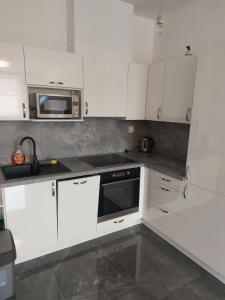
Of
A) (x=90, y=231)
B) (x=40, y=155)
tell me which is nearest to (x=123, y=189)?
(x=90, y=231)

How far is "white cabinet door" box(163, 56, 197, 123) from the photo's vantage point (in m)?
2.28

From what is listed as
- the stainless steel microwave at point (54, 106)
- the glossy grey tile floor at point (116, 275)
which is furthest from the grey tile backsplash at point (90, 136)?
the glossy grey tile floor at point (116, 275)

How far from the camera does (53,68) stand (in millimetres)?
2170

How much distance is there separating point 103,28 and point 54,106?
1126 millimetres

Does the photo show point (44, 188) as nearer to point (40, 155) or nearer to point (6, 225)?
point (6, 225)

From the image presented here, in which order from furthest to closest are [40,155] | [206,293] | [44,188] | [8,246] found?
1. [40,155]
2. [44,188]
3. [206,293]
4. [8,246]

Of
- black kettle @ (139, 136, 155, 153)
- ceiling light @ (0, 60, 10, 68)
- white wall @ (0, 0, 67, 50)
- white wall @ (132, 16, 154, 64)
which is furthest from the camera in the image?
black kettle @ (139, 136, 155, 153)

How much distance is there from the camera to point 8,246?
1.70 meters

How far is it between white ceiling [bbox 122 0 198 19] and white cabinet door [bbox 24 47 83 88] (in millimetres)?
1102

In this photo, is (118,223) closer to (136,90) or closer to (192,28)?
(136,90)

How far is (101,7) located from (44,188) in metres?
2.12

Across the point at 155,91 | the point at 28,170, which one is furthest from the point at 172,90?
the point at 28,170

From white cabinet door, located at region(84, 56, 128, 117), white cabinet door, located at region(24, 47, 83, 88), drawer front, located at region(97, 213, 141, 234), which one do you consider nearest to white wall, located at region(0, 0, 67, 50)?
white cabinet door, located at region(24, 47, 83, 88)

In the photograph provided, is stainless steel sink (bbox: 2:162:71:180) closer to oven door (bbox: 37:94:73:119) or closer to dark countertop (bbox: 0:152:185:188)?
dark countertop (bbox: 0:152:185:188)
